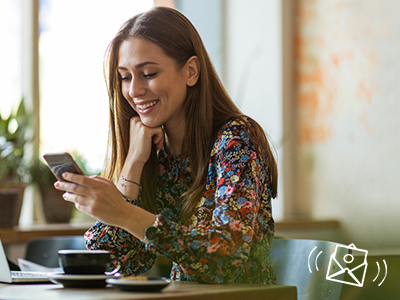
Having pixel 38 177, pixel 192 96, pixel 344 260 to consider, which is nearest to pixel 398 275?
pixel 344 260

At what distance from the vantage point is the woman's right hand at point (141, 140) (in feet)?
5.09

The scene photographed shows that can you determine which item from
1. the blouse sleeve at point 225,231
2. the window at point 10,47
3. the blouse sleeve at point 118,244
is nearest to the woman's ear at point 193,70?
the blouse sleeve at point 225,231

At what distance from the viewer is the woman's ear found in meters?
1.51

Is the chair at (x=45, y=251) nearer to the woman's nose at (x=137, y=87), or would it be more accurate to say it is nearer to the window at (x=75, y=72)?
the woman's nose at (x=137, y=87)

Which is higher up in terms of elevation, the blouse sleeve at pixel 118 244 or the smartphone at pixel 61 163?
the smartphone at pixel 61 163

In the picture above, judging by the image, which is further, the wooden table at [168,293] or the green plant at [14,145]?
the green plant at [14,145]

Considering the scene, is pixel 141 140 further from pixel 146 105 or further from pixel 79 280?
pixel 79 280

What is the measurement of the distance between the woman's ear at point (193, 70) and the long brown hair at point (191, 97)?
0.01 metres

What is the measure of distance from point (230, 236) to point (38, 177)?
1.97 metres

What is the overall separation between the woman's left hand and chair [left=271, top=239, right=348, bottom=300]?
491mm

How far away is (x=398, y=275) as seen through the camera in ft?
4.84

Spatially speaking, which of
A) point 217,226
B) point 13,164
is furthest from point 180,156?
point 13,164

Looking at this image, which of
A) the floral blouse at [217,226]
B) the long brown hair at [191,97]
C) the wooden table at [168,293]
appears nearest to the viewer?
the wooden table at [168,293]

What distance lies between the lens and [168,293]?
2.90 ft
